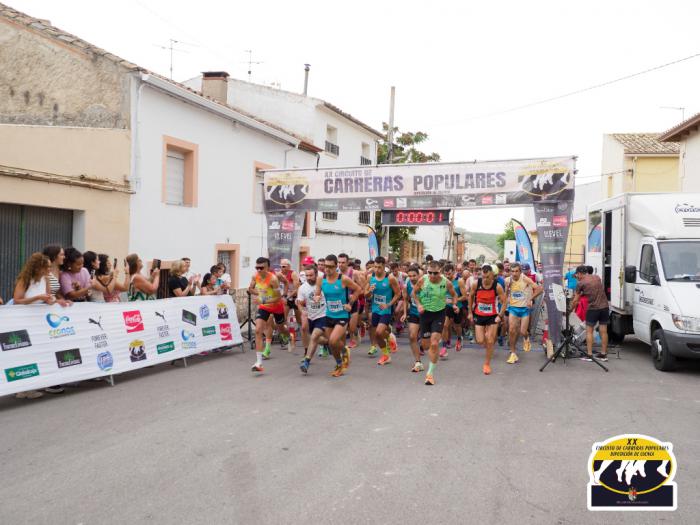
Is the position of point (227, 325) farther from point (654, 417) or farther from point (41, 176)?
point (654, 417)

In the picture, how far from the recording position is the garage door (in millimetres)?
11148

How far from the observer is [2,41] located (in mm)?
13688

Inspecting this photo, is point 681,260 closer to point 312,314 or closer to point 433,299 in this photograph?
point 433,299

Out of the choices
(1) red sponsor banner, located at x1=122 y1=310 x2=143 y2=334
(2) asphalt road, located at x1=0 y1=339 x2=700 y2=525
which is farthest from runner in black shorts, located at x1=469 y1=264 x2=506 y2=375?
(1) red sponsor banner, located at x1=122 y1=310 x2=143 y2=334

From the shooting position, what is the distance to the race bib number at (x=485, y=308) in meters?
9.78

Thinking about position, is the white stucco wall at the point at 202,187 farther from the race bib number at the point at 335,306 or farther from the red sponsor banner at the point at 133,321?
the race bib number at the point at 335,306

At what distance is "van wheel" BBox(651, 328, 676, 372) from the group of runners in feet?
7.34

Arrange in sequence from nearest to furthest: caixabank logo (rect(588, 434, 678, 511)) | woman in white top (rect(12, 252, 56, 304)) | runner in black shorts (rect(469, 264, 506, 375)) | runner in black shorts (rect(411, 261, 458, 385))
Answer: caixabank logo (rect(588, 434, 678, 511))
woman in white top (rect(12, 252, 56, 304))
runner in black shorts (rect(411, 261, 458, 385))
runner in black shorts (rect(469, 264, 506, 375))

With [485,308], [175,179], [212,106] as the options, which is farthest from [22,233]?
[485,308]

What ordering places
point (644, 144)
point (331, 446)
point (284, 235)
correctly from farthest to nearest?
point (644, 144), point (284, 235), point (331, 446)

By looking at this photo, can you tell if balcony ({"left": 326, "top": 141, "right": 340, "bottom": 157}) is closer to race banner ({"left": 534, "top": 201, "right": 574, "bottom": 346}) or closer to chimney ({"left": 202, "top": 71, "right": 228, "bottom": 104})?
chimney ({"left": 202, "top": 71, "right": 228, "bottom": 104})

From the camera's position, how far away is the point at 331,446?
5.48 m

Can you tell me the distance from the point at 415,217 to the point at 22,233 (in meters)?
7.99

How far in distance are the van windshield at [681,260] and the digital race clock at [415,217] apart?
425cm
